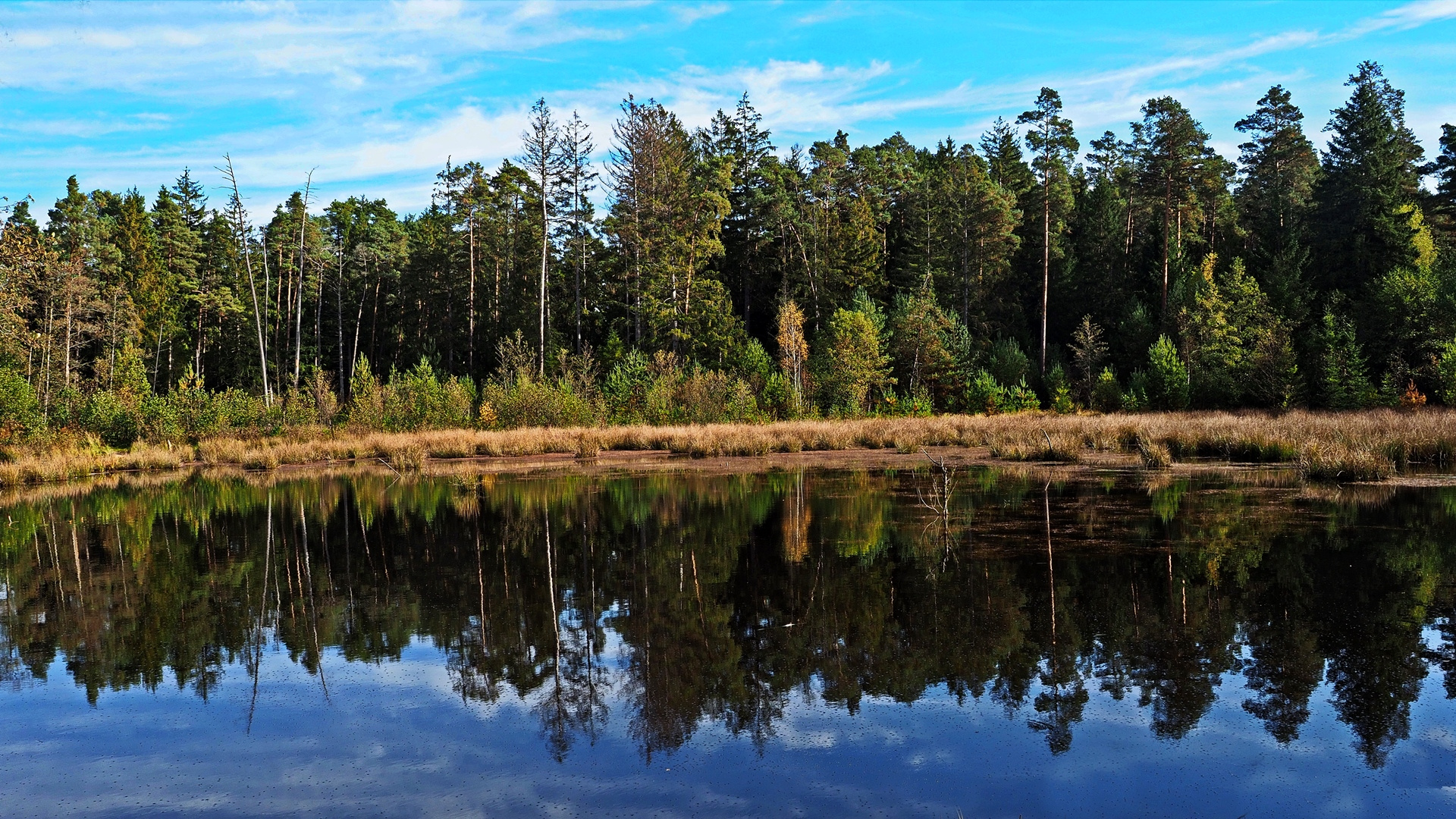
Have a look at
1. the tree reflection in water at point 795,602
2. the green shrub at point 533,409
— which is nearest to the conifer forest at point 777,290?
the green shrub at point 533,409

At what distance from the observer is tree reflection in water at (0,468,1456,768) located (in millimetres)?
7734

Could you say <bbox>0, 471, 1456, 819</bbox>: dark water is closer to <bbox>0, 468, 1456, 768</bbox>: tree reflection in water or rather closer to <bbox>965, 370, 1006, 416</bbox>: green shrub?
<bbox>0, 468, 1456, 768</bbox>: tree reflection in water

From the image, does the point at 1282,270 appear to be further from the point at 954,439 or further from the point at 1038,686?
the point at 1038,686

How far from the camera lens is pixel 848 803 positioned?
5.75 metres

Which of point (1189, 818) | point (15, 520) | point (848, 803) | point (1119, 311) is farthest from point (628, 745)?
point (1119, 311)

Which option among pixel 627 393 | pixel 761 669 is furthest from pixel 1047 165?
pixel 761 669

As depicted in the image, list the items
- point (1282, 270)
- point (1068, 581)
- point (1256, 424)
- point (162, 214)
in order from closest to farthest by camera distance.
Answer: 1. point (1068, 581)
2. point (1256, 424)
3. point (1282, 270)
4. point (162, 214)

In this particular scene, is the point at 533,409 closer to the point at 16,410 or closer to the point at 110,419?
the point at 110,419

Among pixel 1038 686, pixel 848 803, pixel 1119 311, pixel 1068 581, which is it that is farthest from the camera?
pixel 1119 311

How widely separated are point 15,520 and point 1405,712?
24210 millimetres

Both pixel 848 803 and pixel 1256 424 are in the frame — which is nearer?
pixel 848 803

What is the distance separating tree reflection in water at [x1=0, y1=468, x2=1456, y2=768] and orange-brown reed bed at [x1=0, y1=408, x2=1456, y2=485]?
7.00 meters

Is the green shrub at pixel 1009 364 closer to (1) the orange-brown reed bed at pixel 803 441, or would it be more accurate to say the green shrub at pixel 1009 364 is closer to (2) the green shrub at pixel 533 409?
(1) the orange-brown reed bed at pixel 803 441

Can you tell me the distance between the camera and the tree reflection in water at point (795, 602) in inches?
305
